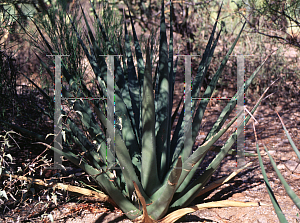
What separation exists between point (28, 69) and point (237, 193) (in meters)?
4.51

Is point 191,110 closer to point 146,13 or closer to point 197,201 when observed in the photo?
point 197,201

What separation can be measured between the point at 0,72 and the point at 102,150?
1.41 metres

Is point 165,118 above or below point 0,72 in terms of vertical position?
below

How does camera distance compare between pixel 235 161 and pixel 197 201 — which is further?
pixel 235 161

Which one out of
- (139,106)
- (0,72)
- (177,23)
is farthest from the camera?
(177,23)

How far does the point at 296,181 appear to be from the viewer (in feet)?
7.38

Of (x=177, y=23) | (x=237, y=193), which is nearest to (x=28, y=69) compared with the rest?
(x=177, y=23)

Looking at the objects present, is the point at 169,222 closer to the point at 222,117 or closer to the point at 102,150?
the point at 102,150

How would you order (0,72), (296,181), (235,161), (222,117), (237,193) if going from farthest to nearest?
1. (235,161)
2. (0,72)
3. (296,181)
4. (237,193)
5. (222,117)

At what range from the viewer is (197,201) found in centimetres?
198

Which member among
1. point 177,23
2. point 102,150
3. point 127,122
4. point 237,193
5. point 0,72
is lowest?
point 237,193

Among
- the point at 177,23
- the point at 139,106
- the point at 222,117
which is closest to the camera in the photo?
the point at 222,117

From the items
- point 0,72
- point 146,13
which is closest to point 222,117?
point 0,72

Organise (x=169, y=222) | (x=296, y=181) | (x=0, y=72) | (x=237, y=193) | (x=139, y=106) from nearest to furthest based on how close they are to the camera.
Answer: (x=169, y=222) < (x=139, y=106) < (x=237, y=193) < (x=296, y=181) < (x=0, y=72)
